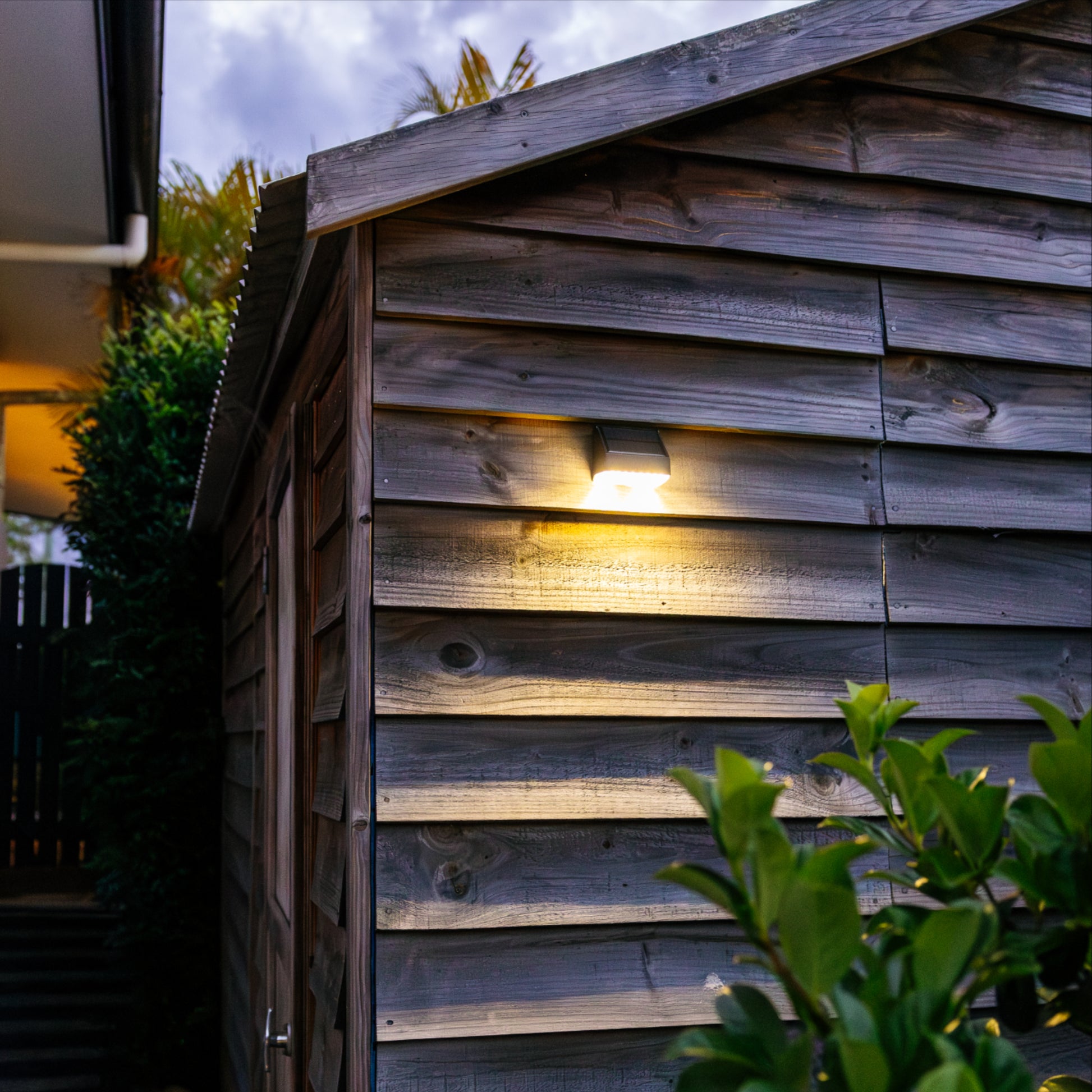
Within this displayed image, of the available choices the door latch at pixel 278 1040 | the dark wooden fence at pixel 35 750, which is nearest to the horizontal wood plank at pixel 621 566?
the door latch at pixel 278 1040

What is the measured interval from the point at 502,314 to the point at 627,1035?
1.31m

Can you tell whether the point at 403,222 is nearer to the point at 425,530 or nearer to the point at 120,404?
the point at 425,530

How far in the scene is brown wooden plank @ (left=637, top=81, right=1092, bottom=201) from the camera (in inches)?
85.3

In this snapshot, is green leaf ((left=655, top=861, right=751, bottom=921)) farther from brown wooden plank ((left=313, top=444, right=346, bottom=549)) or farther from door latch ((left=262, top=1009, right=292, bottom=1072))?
door latch ((left=262, top=1009, right=292, bottom=1072))

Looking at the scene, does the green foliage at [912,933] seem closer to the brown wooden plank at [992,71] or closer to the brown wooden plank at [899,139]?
the brown wooden plank at [899,139]

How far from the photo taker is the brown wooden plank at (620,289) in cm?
195

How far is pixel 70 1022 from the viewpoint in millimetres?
5559

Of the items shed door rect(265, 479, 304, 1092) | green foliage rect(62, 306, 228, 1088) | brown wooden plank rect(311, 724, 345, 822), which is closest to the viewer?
brown wooden plank rect(311, 724, 345, 822)

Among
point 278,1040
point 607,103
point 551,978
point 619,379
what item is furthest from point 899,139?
point 278,1040

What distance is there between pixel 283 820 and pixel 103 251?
496 centimetres

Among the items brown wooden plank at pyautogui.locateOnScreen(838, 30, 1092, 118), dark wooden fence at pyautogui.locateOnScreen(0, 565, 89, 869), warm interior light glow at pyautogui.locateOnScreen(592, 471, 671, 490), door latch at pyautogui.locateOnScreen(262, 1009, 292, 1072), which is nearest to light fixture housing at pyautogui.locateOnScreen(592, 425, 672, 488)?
warm interior light glow at pyautogui.locateOnScreen(592, 471, 671, 490)

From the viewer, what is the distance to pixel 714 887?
2.39ft

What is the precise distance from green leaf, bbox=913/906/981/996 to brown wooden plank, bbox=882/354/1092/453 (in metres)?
1.59

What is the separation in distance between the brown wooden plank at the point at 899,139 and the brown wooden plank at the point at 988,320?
0.23m
